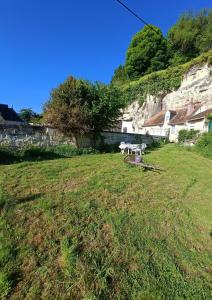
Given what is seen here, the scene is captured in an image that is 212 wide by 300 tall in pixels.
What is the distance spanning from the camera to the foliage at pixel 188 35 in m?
35.5

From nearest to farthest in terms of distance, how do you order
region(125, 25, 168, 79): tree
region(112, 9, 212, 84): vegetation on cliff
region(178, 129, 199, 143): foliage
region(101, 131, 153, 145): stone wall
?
region(101, 131, 153, 145): stone wall → region(178, 129, 199, 143): foliage → region(112, 9, 212, 84): vegetation on cliff → region(125, 25, 168, 79): tree

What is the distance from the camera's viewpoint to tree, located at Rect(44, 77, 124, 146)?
1148cm

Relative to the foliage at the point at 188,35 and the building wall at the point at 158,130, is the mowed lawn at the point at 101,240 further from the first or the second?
the foliage at the point at 188,35

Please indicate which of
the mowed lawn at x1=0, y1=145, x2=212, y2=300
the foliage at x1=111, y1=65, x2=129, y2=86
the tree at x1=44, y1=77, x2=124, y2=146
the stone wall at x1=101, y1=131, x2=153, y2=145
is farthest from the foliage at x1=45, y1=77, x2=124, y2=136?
the foliage at x1=111, y1=65, x2=129, y2=86

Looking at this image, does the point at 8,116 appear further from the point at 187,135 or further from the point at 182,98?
the point at 182,98

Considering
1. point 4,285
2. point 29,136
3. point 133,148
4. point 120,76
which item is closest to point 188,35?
point 120,76

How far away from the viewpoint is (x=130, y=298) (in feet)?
8.75

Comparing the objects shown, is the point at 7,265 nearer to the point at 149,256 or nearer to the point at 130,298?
the point at 130,298

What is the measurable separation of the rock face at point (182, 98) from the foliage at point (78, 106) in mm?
13525

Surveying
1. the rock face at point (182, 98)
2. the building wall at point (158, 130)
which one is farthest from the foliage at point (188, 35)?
the building wall at point (158, 130)

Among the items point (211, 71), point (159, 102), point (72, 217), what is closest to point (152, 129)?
point (159, 102)

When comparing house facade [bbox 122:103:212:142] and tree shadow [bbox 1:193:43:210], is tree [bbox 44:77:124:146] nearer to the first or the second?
tree shadow [bbox 1:193:43:210]

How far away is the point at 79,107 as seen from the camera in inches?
454

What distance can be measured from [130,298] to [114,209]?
2.13 meters
